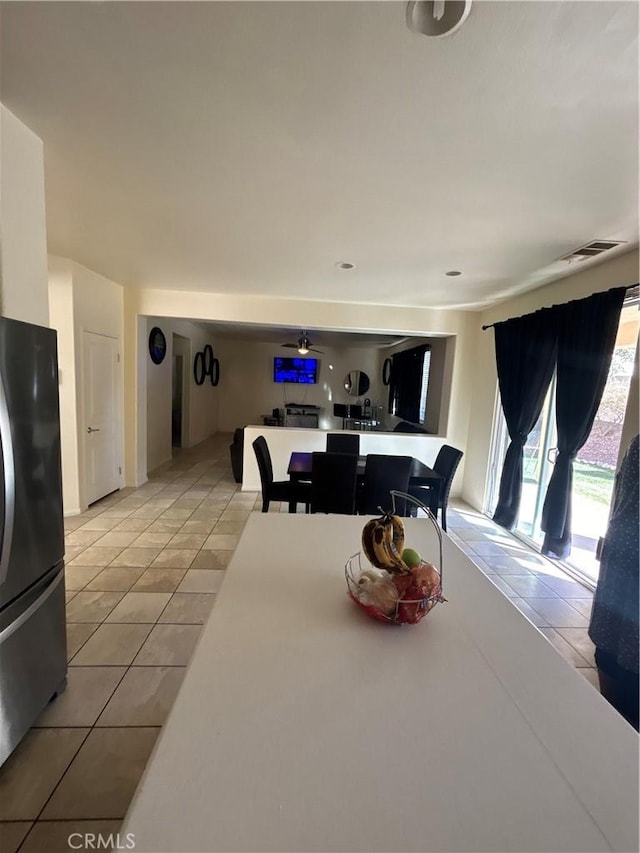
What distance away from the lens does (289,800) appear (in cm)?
58

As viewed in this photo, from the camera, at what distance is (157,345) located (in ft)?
18.0

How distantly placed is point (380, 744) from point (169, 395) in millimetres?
6254

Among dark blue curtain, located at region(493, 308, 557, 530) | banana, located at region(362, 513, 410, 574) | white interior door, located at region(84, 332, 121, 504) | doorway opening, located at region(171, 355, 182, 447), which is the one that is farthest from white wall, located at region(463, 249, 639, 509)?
doorway opening, located at region(171, 355, 182, 447)

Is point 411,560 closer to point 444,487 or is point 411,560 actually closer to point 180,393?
point 444,487

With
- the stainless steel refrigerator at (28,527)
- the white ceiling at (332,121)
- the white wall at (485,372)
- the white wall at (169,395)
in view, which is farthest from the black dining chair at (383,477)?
the white wall at (169,395)

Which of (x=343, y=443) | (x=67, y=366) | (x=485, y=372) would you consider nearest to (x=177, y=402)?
(x=67, y=366)

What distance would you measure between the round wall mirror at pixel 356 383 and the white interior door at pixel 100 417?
5917 millimetres

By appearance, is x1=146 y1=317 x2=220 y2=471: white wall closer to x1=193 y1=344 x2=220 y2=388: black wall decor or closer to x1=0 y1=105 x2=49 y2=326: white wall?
x1=193 y1=344 x2=220 y2=388: black wall decor

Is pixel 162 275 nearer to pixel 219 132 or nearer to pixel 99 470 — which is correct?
pixel 99 470

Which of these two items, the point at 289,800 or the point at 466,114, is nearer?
the point at 289,800

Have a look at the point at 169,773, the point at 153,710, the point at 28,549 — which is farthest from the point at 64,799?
the point at 169,773

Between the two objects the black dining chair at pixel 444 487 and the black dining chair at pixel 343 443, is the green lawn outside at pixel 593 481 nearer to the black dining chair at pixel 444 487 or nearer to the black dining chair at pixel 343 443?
the black dining chair at pixel 444 487

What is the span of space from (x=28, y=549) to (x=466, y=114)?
2450 mm

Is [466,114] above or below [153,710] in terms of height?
above
